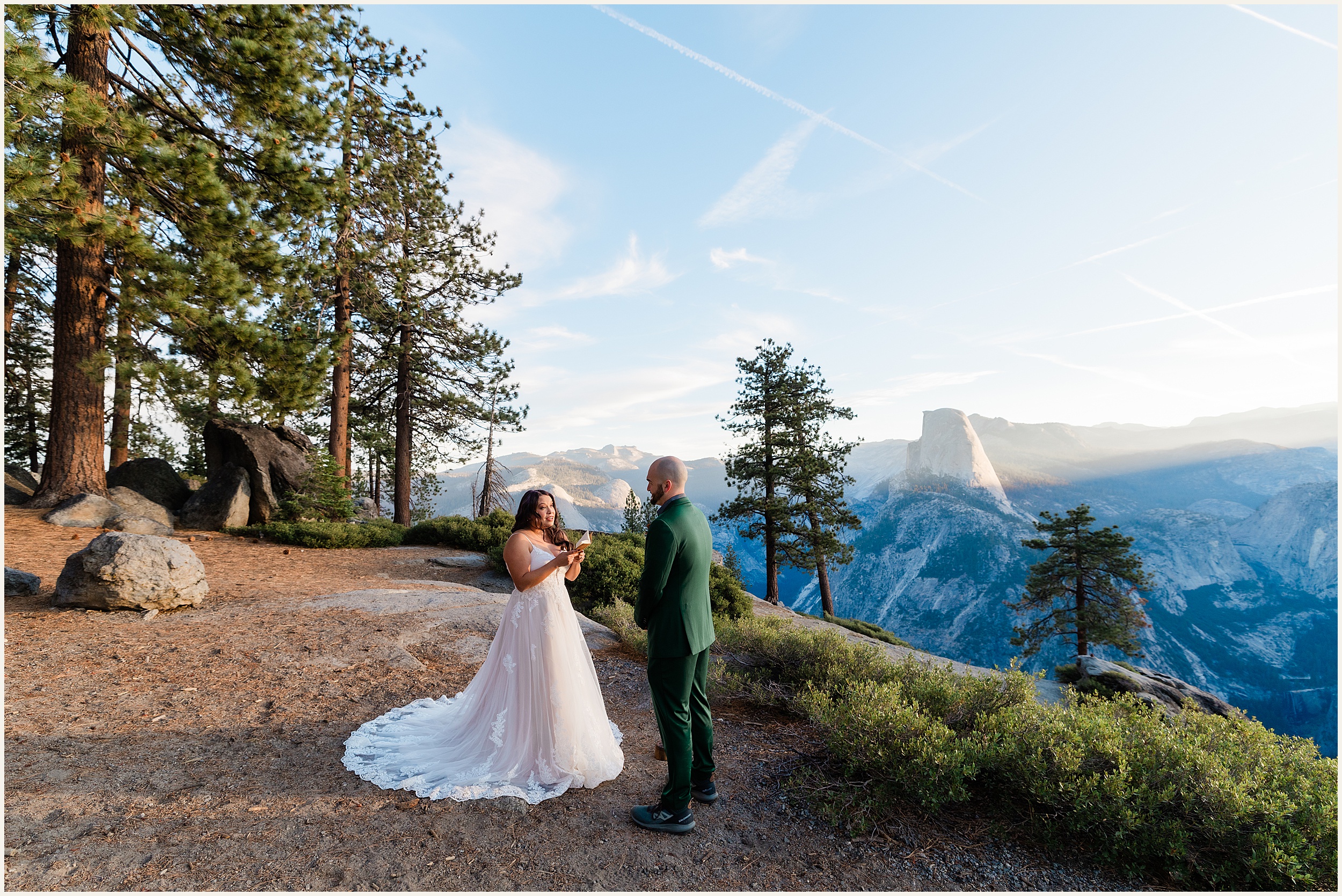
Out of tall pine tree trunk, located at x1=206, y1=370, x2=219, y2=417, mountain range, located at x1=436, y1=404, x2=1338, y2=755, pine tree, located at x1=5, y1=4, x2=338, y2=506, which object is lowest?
mountain range, located at x1=436, y1=404, x2=1338, y2=755

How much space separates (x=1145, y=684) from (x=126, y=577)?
24.3 meters

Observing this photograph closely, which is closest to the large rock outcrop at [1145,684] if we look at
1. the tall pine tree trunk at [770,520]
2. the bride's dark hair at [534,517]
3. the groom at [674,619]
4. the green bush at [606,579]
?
the tall pine tree trunk at [770,520]

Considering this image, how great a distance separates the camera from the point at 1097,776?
12.1 feet

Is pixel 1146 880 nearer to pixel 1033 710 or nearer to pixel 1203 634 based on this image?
pixel 1033 710

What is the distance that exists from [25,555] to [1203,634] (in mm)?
119373

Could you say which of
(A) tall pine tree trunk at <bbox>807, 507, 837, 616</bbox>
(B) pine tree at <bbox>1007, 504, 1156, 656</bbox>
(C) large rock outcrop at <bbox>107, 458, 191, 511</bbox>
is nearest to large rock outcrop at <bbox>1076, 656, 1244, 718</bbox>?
(B) pine tree at <bbox>1007, 504, 1156, 656</bbox>

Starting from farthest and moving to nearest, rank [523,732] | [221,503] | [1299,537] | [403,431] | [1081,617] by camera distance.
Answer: [1299,537] < [1081,617] < [403,431] < [221,503] < [523,732]

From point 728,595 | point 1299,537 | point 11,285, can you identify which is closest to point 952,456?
point 1299,537

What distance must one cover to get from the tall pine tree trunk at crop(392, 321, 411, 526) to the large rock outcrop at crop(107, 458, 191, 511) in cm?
588

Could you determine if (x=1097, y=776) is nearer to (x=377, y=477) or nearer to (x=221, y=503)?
(x=221, y=503)

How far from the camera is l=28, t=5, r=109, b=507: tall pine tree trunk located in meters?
11.1

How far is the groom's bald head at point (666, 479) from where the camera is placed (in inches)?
147

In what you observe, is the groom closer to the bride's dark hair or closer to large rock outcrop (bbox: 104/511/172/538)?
the bride's dark hair

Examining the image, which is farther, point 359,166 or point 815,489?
point 815,489
